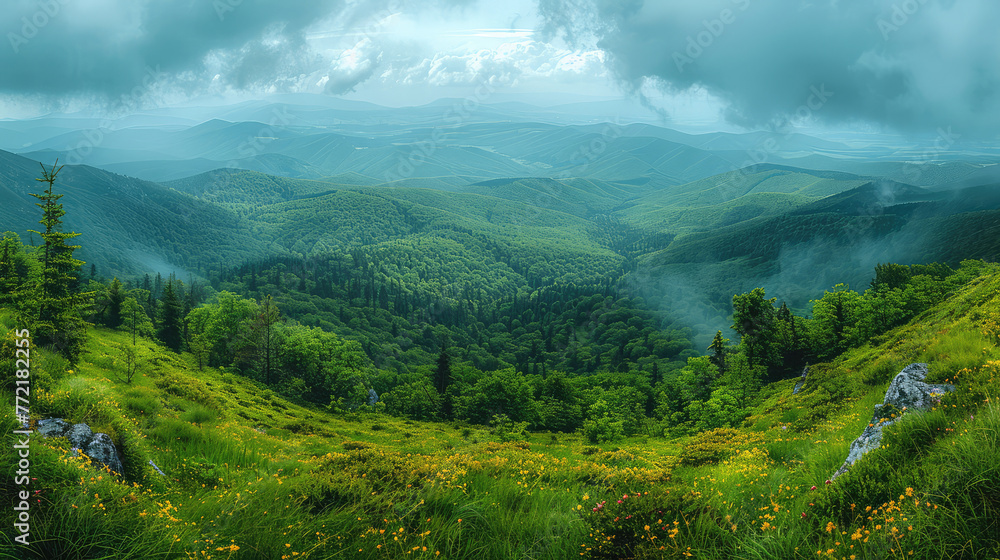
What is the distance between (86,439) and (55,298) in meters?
26.9

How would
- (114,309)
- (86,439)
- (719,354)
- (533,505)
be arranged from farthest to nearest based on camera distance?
(719,354), (114,309), (86,439), (533,505)

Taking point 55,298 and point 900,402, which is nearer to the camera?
point 900,402

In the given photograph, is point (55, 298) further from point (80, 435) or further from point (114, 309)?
point (114, 309)

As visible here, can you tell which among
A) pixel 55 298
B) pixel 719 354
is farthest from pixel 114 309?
pixel 719 354

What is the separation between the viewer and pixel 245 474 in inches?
427

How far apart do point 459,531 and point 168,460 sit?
28.5 ft

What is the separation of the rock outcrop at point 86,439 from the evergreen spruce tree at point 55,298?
79.7 ft

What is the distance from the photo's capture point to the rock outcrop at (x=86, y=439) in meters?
7.84

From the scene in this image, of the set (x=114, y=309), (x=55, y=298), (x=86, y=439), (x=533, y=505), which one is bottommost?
(x=114, y=309)

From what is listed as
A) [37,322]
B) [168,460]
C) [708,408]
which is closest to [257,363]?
[37,322]

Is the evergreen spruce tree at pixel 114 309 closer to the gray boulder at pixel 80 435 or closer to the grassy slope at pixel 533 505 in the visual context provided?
the grassy slope at pixel 533 505

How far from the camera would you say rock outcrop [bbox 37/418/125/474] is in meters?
7.84

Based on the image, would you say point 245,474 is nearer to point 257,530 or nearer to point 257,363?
point 257,530

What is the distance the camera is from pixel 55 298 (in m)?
27.4
